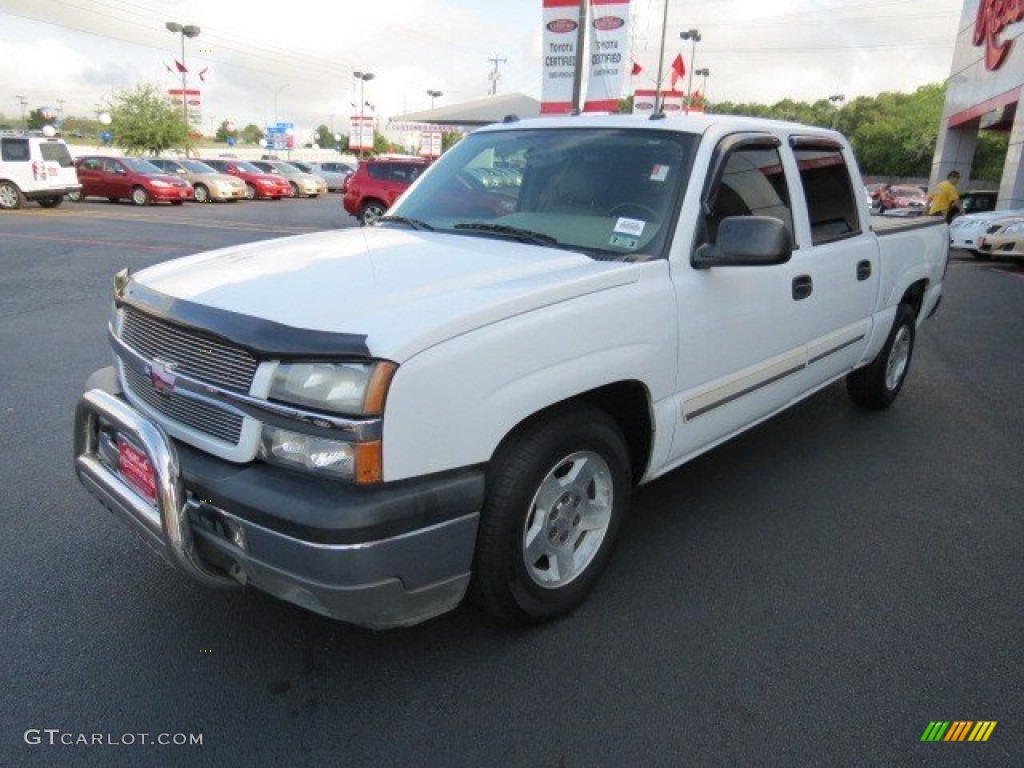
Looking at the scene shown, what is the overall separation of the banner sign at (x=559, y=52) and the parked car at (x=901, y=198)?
21.7 metres

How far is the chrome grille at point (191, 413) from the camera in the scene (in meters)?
2.32

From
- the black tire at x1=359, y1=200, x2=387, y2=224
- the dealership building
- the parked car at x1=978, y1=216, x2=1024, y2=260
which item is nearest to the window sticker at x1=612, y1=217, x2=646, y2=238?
the parked car at x1=978, y1=216, x2=1024, y2=260

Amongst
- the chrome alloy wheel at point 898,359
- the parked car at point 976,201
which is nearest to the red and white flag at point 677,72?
the parked car at point 976,201

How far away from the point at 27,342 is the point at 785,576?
6.50 meters

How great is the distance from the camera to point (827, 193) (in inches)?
165

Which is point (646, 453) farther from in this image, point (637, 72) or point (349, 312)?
point (637, 72)

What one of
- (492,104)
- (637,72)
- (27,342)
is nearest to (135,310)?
(27,342)

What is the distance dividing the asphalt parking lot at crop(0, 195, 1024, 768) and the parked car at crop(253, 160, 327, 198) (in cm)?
3115

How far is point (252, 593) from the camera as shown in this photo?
306cm

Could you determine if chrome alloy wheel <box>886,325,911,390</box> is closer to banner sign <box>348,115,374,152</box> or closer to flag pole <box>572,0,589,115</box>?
flag pole <box>572,0,589,115</box>

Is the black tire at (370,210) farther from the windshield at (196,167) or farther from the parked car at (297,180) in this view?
the parked car at (297,180)

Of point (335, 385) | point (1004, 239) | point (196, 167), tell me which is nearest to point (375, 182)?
point (196, 167)

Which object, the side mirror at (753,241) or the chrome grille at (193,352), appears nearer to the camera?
the chrome grille at (193,352)

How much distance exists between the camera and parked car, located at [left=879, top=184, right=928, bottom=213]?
31391 mm
